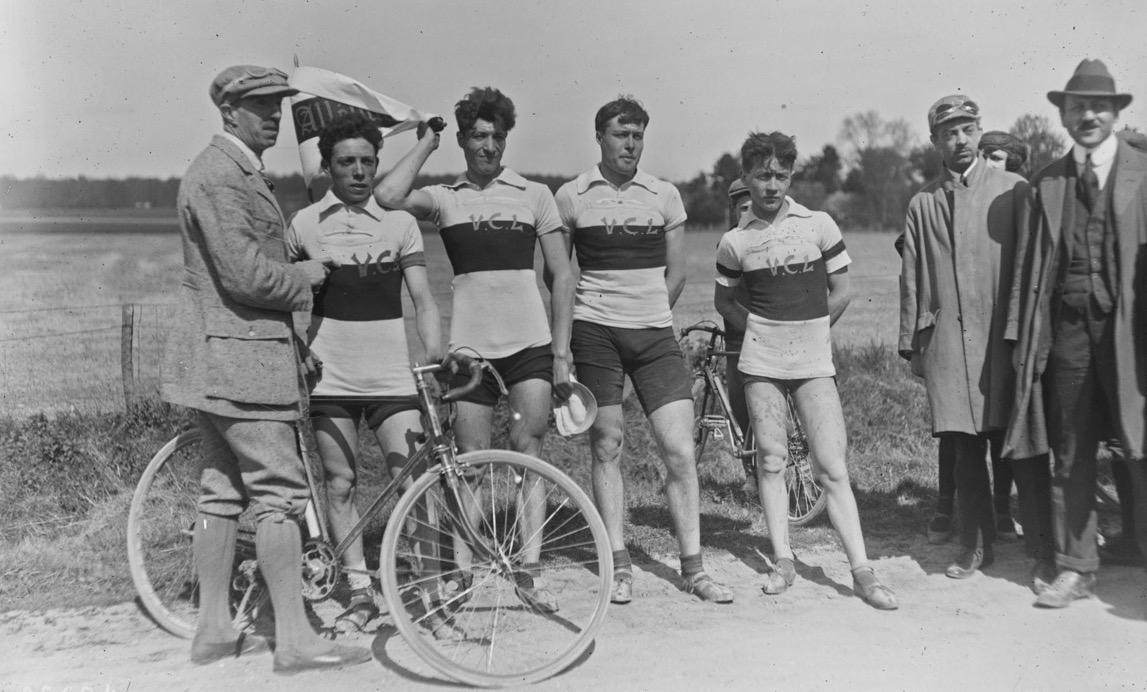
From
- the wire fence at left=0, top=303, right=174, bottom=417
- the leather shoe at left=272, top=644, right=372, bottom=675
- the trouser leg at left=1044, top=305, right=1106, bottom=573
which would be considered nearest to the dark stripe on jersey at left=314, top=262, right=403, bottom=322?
the leather shoe at left=272, top=644, right=372, bottom=675

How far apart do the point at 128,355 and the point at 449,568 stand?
3.84 m

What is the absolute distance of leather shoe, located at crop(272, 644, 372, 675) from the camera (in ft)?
12.0

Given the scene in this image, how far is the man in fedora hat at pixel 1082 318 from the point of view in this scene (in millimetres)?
4129

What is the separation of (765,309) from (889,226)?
56.3 ft

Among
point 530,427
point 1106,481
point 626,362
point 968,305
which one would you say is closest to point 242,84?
Answer: point 530,427

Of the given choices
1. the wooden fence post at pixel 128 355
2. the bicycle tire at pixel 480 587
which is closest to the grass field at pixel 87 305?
the wooden fence post at pixel 128 355

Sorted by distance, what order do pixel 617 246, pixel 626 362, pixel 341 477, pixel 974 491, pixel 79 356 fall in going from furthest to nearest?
Result: pixel 79 356 → pixel 974 491 → pixel 626 362 → pixel 617 246 → pixel 341 477

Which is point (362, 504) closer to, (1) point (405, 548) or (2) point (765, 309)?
(1) point (405, 548)

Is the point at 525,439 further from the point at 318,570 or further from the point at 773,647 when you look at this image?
the point at 773,647

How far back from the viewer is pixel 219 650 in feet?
12.5

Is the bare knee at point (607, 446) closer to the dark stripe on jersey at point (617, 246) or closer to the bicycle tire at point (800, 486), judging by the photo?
the dark stripe on jersey at point (617, 246)

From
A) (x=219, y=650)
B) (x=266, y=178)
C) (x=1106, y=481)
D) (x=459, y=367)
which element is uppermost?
(x=266, y=178)

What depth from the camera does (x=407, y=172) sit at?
4.16 meters

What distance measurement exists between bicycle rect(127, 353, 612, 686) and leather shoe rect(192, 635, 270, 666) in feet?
0.39
